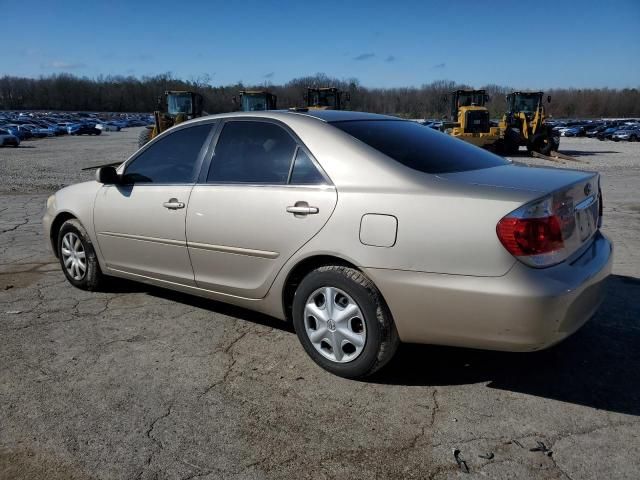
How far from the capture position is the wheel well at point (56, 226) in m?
4.92

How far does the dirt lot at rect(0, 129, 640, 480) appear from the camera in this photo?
7.88 ft

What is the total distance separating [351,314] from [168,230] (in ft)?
5.32

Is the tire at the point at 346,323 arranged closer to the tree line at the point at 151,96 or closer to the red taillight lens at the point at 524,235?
the red taillight lens at the point at 524,235

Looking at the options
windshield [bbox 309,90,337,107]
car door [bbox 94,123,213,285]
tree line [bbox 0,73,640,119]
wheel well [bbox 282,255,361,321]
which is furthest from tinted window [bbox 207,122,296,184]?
tree line [bbox 0,73,640,119]

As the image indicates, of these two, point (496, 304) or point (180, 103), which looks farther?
point (180, 103)

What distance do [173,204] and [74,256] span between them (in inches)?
62.3

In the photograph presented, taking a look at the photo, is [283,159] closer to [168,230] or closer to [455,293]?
[168,230]

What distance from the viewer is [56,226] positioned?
507 centimetres

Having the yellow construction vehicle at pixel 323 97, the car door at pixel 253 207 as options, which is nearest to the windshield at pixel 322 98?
the yellow construction vehicle at pixel 323 97

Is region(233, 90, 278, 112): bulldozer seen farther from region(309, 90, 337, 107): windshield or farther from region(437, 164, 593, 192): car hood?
region(437, 164, 593, 192): car hood

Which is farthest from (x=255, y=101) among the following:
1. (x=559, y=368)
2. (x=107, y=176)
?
(x=559, y=368)

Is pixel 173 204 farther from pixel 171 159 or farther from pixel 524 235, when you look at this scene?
pixel 524 235

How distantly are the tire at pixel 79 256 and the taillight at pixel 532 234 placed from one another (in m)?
3.54

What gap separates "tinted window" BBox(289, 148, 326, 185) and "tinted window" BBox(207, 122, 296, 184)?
6 cm
